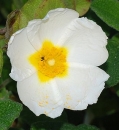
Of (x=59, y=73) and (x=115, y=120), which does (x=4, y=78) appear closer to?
(x=59, y=73)

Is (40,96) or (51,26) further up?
Result: (51,26)

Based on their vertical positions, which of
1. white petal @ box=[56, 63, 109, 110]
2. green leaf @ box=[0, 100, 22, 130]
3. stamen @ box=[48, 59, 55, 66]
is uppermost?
stamen @ box=[48, 59, 55, 66]

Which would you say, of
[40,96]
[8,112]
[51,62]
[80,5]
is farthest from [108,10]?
[8,112]

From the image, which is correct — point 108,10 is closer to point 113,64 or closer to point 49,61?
point 113,64

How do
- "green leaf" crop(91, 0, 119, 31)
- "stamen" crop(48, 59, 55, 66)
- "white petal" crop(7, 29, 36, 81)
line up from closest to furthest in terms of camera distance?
"white petal" crop(7, 29, 36, 81) < "stamen" crop(48, 59, 55, 66) < "green leaf" crop(91, 0, 119, 31)

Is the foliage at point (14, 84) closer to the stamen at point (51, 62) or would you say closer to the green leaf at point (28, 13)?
the green leaf at point (28, 13)

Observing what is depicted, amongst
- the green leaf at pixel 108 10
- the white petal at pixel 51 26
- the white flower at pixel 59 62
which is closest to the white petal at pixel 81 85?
the white flower at pixel 59 62

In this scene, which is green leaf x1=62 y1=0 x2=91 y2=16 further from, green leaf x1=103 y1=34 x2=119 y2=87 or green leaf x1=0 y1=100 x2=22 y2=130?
green leaf x1=0 y1=100 x2=22 y2=130

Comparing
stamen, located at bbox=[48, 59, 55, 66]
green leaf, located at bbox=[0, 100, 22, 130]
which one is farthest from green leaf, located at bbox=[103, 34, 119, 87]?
green leaf, located at bbox=[0, 100, 22, 130]
